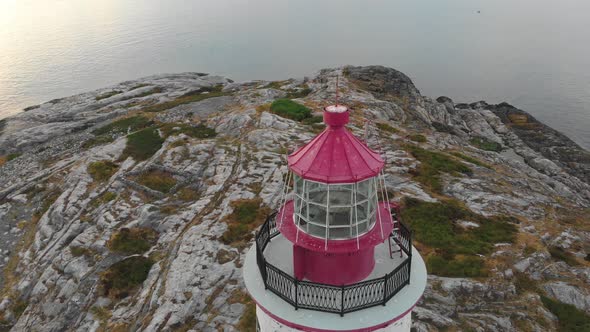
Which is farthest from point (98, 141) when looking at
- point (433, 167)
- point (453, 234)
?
point (453, 234)

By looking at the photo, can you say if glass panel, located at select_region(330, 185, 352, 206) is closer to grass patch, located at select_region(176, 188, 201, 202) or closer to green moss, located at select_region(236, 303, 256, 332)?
green moss, located at select_region(236, 303, 256, 332)

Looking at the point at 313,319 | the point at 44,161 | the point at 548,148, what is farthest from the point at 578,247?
the point at 44,161

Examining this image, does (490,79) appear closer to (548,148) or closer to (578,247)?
(548,148)

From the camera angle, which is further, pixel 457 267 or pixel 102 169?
pixel 102 169

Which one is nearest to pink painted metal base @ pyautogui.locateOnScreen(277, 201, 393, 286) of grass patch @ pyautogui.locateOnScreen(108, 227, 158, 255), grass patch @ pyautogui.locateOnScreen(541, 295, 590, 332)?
grass patch @ pyautogui.locateOnScreen(541, 295, 590, 332)

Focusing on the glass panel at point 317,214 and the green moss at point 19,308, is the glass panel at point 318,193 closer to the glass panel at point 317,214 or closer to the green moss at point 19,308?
the glass panel at point 317,214

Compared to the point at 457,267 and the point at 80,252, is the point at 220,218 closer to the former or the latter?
the point at 80,252
